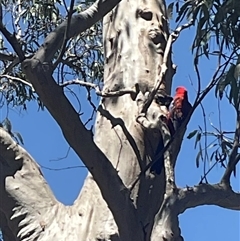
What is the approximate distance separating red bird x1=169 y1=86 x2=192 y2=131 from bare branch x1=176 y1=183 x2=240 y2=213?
11.4 inches

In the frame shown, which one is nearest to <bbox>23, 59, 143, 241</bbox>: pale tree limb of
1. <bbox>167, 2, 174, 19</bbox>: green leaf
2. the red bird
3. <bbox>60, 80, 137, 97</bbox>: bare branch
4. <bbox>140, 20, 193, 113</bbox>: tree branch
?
<bbox>60, 80, 137, 97</bbox>: bare branch

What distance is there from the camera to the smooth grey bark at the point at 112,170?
1.69 meters

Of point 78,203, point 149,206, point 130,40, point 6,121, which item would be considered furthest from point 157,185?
point 6,121

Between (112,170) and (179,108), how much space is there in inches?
34.8

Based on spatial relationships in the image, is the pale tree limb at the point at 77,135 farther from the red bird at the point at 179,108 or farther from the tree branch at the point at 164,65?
the red bird at the point at 179,108

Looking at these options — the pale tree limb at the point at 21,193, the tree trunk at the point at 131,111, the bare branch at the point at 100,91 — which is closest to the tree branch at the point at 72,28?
the bare branch at the point at 100,91

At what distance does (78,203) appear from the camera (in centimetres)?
201

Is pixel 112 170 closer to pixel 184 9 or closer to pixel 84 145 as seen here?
pixel 84 145

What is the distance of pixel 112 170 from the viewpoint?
174cm

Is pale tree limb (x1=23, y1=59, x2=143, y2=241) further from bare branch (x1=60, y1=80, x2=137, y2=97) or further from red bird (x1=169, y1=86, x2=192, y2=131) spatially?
red bird (x1=169, y1=86, x2=192, y2=131)

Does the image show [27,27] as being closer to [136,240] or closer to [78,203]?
[78,203]

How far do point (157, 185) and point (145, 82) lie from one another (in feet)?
1.27

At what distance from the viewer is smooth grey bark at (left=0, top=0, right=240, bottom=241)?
1691mm

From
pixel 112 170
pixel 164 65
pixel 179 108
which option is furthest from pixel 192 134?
pixel 112 170
